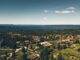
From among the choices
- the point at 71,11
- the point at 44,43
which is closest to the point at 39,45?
the point at 44,43

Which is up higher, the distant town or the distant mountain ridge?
the distant mountain ridge

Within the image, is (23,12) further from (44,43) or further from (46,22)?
(44,43)

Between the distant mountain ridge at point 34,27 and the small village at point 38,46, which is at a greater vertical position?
the distant mountain ridge at point 34,27

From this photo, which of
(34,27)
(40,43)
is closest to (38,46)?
(40,43)

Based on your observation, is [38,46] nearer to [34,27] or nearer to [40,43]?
[40,43]

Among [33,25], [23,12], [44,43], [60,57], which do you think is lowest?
[60,57]

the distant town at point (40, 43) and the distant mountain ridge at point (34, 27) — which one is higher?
the distant mountain ridge at point (34, 27)

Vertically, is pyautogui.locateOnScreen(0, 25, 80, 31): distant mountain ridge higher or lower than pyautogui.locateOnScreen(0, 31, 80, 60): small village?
higher

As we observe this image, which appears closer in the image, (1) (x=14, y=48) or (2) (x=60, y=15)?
(1) (x=14, y=48)
